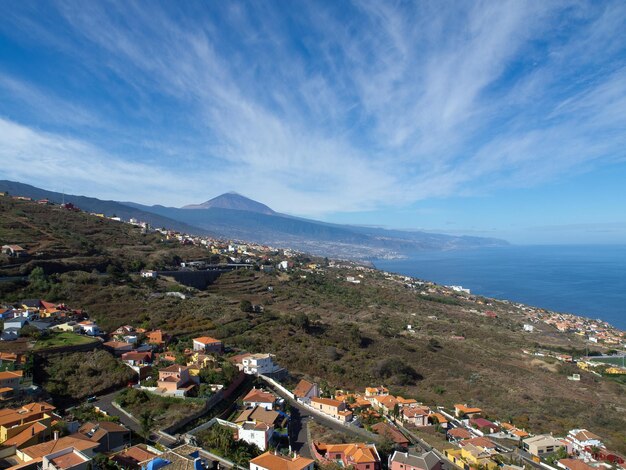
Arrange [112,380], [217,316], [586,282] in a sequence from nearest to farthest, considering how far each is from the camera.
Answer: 1. [112,380]
2. [217,316]
3. [586,282]

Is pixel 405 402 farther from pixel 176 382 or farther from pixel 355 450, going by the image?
pixel 176 382

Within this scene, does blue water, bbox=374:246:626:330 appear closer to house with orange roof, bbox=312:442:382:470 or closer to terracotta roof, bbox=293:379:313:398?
terracotta roof, bbox=293:379:313:398

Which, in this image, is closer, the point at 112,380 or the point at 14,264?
the point at 112,380

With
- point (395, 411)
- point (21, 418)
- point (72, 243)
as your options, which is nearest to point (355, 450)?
point (395, 411)

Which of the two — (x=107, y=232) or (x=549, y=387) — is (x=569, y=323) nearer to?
(x=549, y=387)

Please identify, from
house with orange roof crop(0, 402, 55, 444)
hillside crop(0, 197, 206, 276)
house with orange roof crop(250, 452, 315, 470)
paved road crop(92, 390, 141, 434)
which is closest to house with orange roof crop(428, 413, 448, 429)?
house with orange roof crop(250, 452, 315, 470)

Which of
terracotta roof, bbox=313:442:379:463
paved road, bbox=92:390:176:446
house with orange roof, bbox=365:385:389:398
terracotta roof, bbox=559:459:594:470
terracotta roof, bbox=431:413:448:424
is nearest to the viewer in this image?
paved road, bbox=92:390:176:446

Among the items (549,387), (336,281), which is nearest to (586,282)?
(336,281)

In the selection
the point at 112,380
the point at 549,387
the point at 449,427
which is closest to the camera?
the point at 112,380
